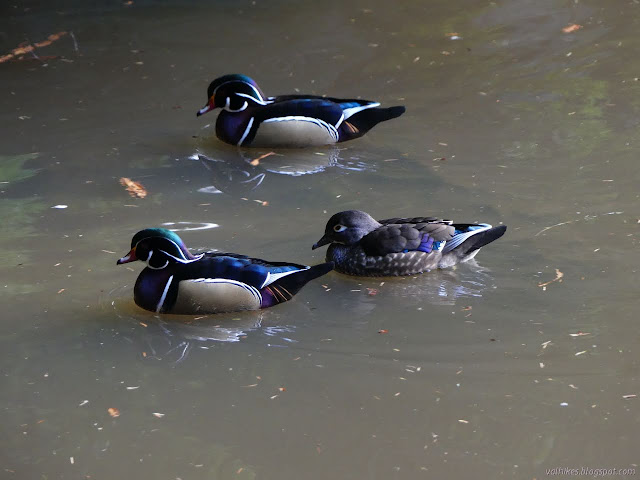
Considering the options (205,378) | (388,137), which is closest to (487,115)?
(388,137)

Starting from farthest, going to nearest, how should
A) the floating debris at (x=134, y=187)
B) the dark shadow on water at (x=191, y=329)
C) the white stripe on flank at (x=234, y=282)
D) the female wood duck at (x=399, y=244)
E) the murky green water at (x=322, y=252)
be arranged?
1. the floating debris at (x=134, y=187)
2. the female wood duck at (x=399, y=244)
3. the white stripe on flank at (x=234, y=282)
4. the dark shadow on water at (x=191, y=329)
5. the murky green water at (x=322, y=252)

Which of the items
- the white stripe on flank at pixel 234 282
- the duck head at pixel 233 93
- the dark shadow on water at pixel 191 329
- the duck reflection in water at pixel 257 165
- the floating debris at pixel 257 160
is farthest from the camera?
the duck head at pixel 233 93

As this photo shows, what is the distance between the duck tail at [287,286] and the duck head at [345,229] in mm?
408

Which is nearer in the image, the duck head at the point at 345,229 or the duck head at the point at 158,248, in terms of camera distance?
the duck head at the point at 158,248

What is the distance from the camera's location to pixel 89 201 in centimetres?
691

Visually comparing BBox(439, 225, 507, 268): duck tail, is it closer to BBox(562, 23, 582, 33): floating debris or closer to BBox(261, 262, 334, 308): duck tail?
BBox(261, 262, 334, 308): duck tail

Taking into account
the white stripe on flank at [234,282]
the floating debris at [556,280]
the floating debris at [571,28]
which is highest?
the floating debris at [571,28]

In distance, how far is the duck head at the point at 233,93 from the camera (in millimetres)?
8000

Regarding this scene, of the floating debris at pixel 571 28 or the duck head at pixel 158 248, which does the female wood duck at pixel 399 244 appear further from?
the floating debris at pixel 571 28

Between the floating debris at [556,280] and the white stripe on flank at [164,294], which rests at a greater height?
the floating debris at [556,280]

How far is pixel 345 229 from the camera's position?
5828mm

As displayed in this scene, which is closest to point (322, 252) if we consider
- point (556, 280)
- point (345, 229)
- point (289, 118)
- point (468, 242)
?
point (345, 229)

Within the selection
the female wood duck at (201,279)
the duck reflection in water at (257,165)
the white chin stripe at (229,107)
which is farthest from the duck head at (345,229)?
the white chin stripe at (229,107)

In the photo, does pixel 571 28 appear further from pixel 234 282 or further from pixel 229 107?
pixel 234 282
